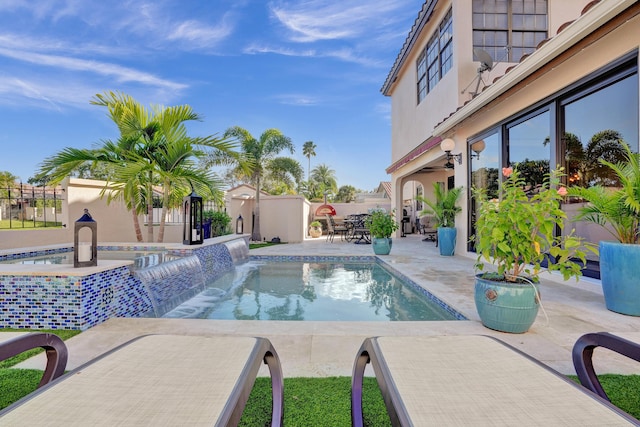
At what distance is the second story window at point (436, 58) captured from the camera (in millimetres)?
9180

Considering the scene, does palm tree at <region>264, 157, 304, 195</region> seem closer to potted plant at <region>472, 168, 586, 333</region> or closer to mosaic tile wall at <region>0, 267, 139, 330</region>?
mosaic tile wall at <region>0, 267, 139, 330</region>

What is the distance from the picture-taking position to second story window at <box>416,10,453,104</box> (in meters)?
9.18

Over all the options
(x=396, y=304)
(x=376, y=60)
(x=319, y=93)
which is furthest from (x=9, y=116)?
(x=396, y=304)

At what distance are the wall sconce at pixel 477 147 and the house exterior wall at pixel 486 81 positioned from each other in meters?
0.25

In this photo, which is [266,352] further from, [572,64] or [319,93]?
[319,93]

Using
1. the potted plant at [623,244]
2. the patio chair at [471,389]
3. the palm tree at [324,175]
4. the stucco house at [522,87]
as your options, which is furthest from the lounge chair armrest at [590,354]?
the palm tree at [324,175]

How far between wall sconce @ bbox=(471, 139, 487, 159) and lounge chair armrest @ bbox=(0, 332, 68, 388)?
8139mm

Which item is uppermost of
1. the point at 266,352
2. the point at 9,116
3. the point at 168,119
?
the point at 9,116

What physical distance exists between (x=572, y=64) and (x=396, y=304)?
452 cm

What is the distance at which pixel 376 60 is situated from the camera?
1777 cm

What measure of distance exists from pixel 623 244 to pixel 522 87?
342cm

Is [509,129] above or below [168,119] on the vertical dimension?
below

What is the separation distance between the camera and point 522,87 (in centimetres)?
555

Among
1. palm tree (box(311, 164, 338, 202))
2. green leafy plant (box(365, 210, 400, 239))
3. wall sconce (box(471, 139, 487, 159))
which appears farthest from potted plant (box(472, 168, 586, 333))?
palm tree (box(311, 164, 338, 202))
